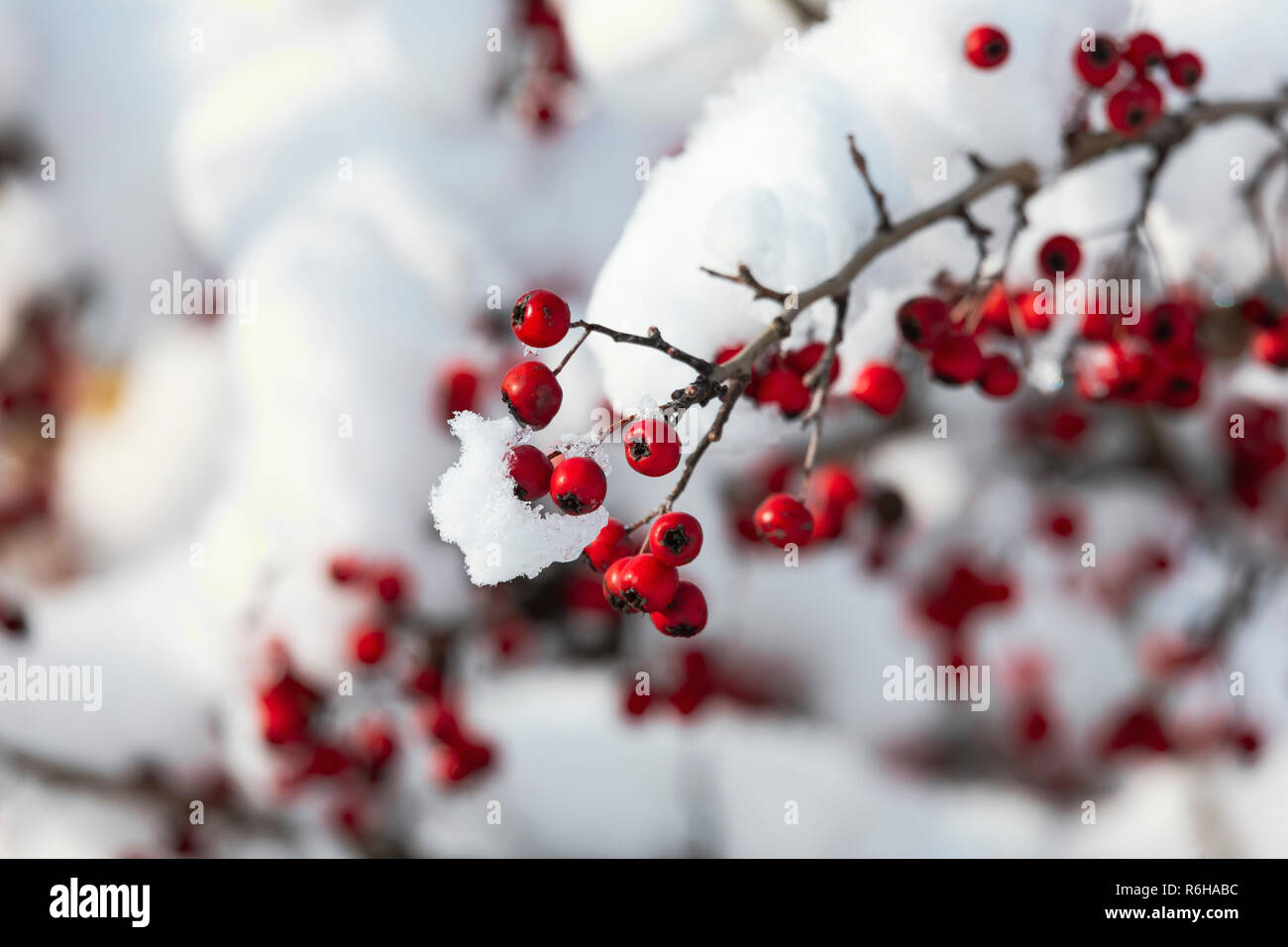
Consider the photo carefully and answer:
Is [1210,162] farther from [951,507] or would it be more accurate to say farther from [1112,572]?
[1112,572]

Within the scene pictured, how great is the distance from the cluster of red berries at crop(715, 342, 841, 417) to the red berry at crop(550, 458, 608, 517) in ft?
1.01

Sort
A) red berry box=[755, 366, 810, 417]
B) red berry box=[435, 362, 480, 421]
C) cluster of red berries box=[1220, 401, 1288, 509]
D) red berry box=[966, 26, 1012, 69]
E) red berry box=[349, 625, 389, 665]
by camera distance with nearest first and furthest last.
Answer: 1. red berry box=[755, 366, 810, 417]
2. red berry box=[966, 26, 1012, 69]
3. red berry box=[349, 625, 389, 665]
4. red berry box=[435, 362, 480, 421]
5. cluster of red berries box=[1220, 401, 1288, 509]

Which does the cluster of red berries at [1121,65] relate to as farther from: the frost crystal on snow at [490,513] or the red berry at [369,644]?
the red berry at [369,644]

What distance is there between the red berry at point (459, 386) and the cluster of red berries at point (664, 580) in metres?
1.30

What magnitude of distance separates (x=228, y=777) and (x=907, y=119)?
8.95 ft

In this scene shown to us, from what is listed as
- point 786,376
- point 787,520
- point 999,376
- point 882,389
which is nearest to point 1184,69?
point 999,376

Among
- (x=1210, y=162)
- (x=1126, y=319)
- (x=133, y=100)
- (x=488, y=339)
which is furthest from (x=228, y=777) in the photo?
(x=1210, y=162)

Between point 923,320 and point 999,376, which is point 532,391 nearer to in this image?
point 923,320

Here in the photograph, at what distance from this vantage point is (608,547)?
37.4 inches

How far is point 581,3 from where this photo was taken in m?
2.11

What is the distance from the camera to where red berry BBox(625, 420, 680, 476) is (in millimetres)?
809

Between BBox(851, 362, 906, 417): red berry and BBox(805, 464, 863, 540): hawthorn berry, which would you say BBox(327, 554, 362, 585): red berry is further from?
BBox(851, 362, 906, 417): red berry

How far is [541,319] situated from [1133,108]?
0.95 m

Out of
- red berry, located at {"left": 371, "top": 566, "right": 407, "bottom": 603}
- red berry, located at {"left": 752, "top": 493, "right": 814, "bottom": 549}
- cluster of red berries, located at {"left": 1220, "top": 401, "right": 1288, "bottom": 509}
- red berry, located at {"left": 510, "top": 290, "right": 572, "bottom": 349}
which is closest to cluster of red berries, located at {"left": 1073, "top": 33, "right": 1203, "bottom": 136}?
red berry, located at {"left": 752, "top": 493, "right": 814, "bottom": 549}
